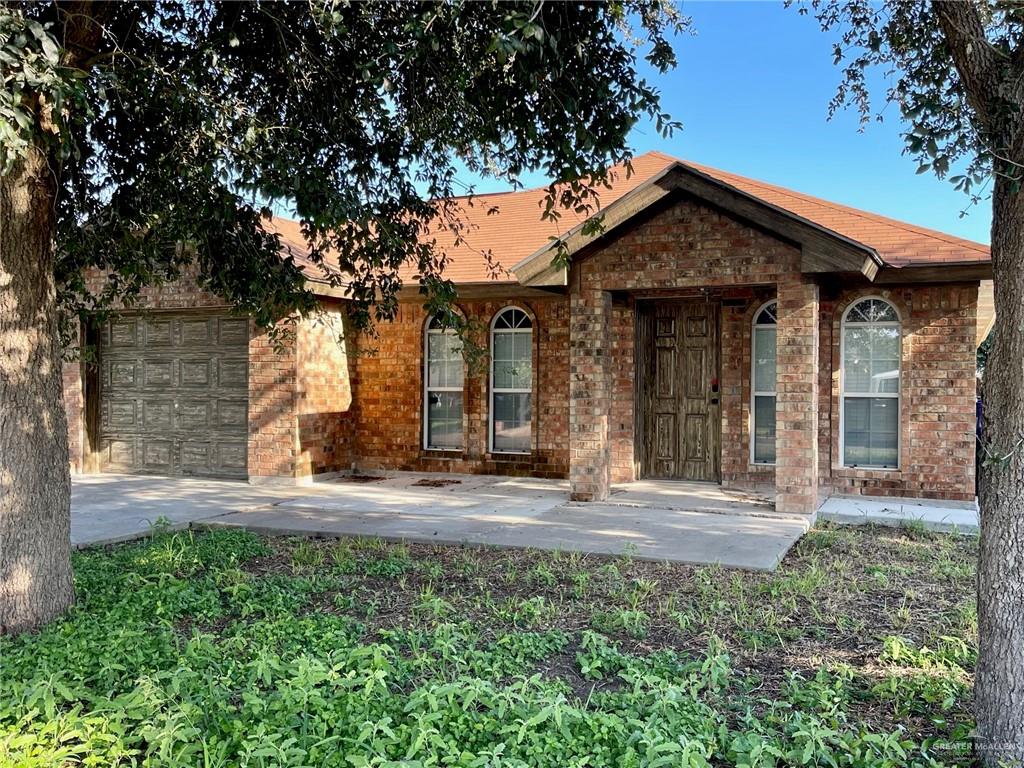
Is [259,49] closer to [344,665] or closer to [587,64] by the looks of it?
[587,64]

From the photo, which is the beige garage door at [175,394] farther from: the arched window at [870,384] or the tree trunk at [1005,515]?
the tree trunk at [1005,515]

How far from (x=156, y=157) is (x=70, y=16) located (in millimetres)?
1525

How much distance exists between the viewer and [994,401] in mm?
3383

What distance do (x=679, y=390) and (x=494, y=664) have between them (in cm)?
747

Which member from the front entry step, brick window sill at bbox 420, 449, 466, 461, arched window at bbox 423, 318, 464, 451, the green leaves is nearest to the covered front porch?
the front entry step

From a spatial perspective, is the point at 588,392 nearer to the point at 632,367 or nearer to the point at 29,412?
the point at 632,367

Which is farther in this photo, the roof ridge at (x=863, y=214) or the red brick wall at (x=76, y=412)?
the red brick wall at (x=76, y=412)

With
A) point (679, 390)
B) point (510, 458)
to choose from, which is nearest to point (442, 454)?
point (510, 458)

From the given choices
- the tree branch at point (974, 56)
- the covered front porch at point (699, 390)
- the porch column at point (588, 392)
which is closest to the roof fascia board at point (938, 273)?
the covered front porch at point (699, 390)

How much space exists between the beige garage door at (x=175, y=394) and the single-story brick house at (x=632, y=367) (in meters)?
0.03

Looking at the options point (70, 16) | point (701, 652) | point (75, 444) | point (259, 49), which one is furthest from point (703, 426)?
point (75, 444)

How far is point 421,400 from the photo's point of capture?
1270 cm

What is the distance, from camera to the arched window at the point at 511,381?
12.1 metres

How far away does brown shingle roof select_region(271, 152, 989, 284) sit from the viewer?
9.59 meters
